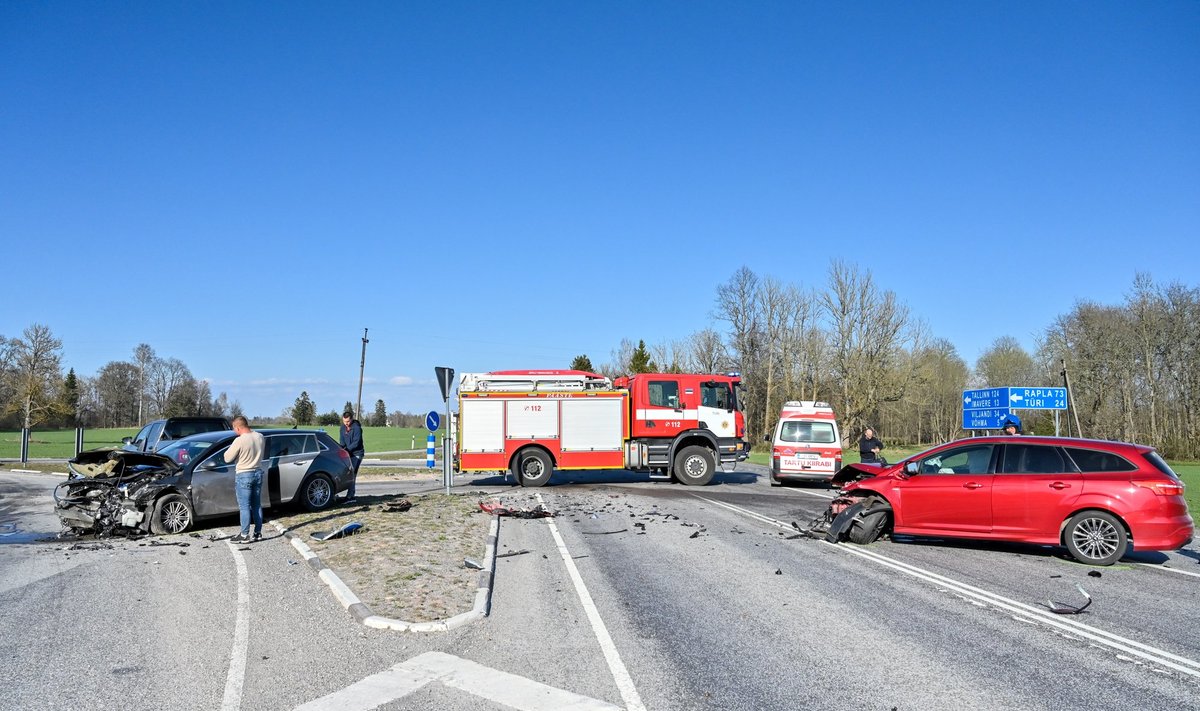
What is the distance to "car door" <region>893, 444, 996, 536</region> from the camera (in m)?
10.8

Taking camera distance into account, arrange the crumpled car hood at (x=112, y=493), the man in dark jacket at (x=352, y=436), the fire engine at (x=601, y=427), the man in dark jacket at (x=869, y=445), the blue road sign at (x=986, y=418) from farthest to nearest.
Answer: the blue road sign at (x=986, y=418) < the fire engine at (x=601, y=427) < the man in dark jacket at (x=869, y=445) < the man in dark jacket at (x=352, y=436) < the crumpled car hood at (x=112, y=493)

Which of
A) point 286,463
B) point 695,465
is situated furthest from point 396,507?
point 695,465

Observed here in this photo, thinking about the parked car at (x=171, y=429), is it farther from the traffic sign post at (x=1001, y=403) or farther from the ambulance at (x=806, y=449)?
the traffic sign post at (x=1001, y=403)

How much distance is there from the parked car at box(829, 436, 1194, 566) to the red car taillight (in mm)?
13

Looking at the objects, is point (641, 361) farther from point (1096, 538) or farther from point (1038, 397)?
point (1096, 538)

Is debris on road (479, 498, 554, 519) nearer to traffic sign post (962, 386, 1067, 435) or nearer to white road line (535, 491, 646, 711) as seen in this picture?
white road line (535, 491, 646, 711)

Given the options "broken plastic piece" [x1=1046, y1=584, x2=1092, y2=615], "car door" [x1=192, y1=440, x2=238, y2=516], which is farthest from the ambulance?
"car door" [x1=192, y1=440, x2=238, y2=516]

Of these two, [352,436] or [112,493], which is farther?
[352,436]

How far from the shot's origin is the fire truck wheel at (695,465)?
2166 centimetres

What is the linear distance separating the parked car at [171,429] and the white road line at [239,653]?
12.4 metres

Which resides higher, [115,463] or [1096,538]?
[115,463]

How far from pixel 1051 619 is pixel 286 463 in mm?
11745

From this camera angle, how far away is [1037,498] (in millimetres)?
10406

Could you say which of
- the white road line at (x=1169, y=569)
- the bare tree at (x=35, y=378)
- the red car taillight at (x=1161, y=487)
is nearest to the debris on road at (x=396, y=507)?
the red car taillight at (x=1161, y=487)
